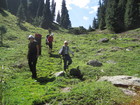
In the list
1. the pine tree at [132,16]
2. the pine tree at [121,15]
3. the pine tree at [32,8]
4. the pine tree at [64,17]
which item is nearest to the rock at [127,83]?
the pine tree at [132,16]

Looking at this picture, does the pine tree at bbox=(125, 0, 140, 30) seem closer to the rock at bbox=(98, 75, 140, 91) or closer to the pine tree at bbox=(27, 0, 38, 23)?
the rock at bbox=(98, 75, 140, 91)

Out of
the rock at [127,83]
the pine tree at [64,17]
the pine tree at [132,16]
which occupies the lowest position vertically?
the rock at [127,83]

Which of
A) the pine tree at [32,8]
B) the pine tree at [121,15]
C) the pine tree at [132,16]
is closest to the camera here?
the pine tree at [132,16]

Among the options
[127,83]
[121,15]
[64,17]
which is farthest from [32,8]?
[127,83]

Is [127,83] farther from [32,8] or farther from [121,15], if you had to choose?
[32,8]

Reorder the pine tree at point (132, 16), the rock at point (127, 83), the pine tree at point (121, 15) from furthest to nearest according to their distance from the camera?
the pine tree at point (121, 15)
the pine tree at point (132, 16)
the rock at point (127, 83)

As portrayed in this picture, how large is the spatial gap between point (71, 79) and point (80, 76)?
3.97ft

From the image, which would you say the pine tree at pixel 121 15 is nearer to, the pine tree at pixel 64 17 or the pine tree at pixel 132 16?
the pine tree at pixel 132 16

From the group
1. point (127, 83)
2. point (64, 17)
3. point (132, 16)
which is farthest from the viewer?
point (64, 17)

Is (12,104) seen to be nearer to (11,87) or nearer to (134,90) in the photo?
(11,87)

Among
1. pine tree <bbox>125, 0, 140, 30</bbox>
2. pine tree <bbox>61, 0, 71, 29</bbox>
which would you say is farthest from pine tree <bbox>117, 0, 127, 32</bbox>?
pine tree <bbox>61, 0, 71, 29</bbox>

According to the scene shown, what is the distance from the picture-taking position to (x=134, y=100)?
6.71 metres

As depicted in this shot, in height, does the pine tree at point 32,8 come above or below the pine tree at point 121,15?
above

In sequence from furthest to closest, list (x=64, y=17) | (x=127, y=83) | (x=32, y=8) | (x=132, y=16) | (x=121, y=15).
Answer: (x=64, y=17), (x=32, y=8), (x=121, y=15), (x=132, y=16), (x=127, y=83)
